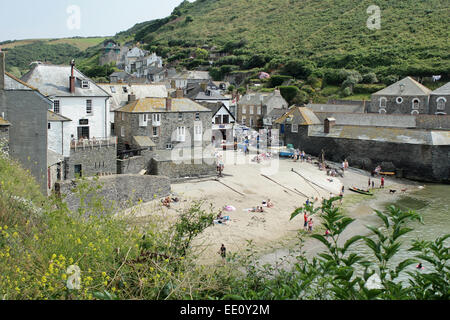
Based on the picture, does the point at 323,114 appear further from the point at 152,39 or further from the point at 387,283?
the point at 152,39

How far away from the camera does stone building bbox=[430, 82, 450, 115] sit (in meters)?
45.6

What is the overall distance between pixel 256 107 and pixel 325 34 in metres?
44.7

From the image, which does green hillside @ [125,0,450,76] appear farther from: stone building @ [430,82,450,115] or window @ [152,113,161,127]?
window @ [152,113,161,127]

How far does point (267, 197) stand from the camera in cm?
2573

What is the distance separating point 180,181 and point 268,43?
75257mm

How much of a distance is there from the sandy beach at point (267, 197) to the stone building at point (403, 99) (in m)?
17.7

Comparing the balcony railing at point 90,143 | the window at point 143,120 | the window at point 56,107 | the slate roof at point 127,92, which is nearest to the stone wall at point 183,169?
the balcony railing at point 90,143

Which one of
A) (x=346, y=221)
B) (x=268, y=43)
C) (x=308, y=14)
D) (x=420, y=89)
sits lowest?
(x=346, y=221)

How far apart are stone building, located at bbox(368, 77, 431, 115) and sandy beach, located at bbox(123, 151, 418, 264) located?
17.7 metres

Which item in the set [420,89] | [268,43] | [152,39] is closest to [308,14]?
[268,43]

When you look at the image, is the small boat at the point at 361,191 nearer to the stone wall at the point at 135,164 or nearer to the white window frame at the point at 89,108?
the stone wall at the point at 135,164

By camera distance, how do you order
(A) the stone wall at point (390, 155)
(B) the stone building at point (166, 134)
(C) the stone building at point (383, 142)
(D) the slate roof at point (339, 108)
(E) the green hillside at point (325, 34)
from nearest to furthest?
(B) the stone building at point (166, 134) < (A) the stone wall at point (390, 155) < (C) the stone building at point (383, 142) < (D) the slate roof at point (339, 108) < (E) the green hillside at point (325, 34)

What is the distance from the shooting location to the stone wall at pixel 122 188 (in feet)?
A: 60.4

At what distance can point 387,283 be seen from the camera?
481 centimetres
